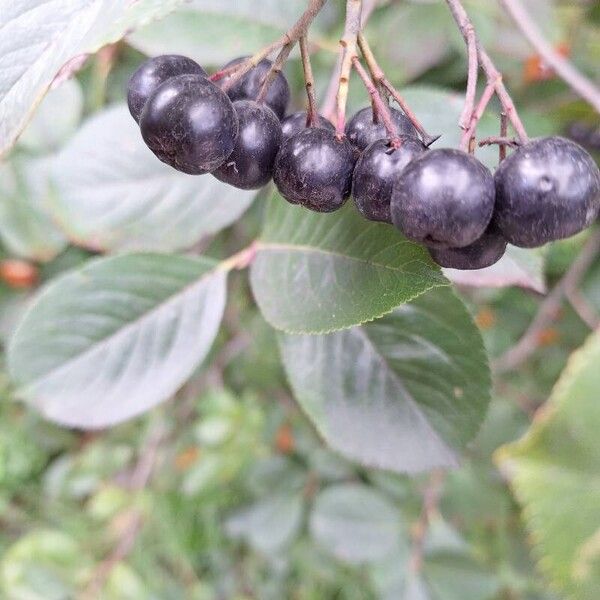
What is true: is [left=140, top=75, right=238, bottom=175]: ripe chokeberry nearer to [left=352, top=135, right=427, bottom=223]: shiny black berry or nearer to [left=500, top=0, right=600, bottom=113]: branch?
[left=352, top=135, right=427, bottom=223]: shiny black berry

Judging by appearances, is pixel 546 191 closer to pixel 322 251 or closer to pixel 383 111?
pixel 383 111

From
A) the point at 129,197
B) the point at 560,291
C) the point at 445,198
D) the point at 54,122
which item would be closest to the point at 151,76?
the point at 445,198

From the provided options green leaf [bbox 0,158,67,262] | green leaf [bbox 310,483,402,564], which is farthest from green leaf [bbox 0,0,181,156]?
green leaf [bbox 310,483,402,564]

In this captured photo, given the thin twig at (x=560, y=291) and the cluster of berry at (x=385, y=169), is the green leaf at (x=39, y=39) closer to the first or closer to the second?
the cluster of berry at (x=385, y=169)

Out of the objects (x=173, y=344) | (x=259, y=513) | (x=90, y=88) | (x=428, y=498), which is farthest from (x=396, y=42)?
(x=259, y=513)

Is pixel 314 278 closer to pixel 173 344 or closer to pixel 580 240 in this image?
pixel 173 344

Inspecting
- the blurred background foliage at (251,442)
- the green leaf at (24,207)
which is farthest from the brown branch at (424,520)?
the green leaf at (24,207)

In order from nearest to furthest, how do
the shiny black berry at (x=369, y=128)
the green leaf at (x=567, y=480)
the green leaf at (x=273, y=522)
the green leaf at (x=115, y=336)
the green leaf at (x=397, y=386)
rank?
the green leaf at (x=567, y=480), the shiny black berry at (x=369, y=128), the green leaf at (x=397, y=386), the green leaf at (x=115, y=336), the green leaf at (x=273, y=522)
